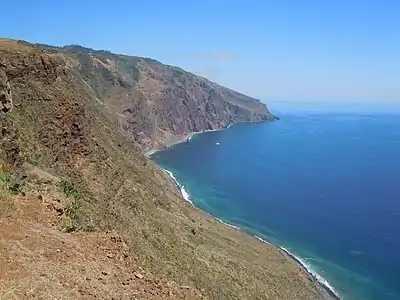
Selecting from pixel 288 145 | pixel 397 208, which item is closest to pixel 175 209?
pixel 397 208

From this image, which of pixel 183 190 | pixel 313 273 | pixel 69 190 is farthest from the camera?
pixel 183 190

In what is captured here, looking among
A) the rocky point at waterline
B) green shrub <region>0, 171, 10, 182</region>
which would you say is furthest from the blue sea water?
green shrub <region>0, 171, 10, 182</region>

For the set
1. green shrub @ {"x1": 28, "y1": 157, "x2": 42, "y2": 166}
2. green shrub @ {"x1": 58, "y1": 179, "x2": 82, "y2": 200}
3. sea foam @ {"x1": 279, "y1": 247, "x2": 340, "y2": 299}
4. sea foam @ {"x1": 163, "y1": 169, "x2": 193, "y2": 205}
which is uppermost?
green shrub @ {"x1": 28, "y1": 157, "x2": 42, "y2": 166}

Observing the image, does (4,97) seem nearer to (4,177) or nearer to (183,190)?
(4,177)

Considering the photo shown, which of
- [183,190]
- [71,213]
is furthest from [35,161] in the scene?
[183,190]

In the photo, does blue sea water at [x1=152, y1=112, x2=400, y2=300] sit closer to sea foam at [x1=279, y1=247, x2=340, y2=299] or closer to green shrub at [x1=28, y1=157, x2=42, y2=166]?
sea foam at [x1=279, y1=247, x2=340, y2=299]

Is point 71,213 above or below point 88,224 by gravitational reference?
above
